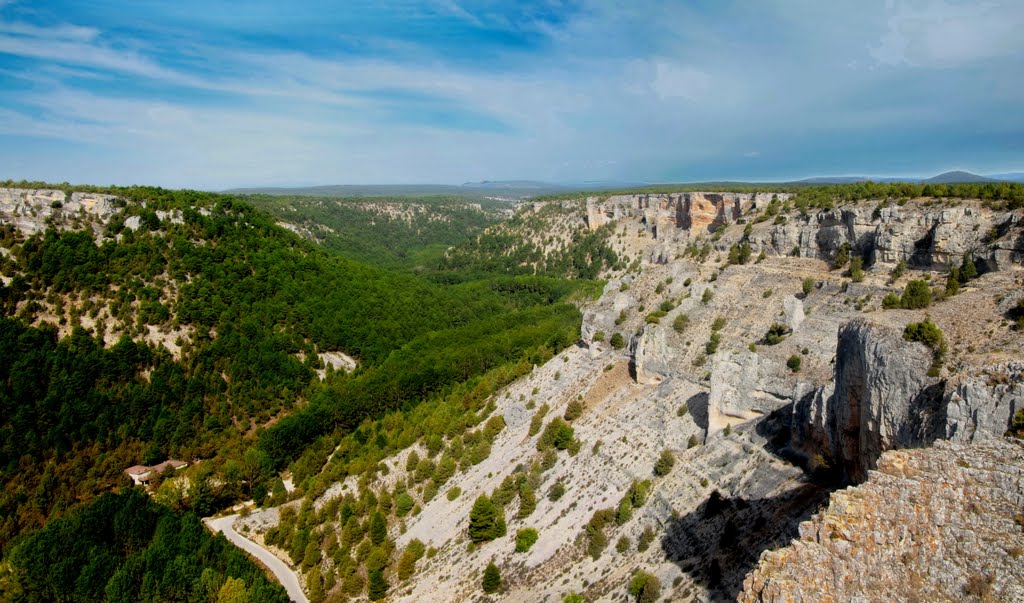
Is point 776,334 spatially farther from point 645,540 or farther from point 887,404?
point 887,404

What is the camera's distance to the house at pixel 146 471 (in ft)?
171

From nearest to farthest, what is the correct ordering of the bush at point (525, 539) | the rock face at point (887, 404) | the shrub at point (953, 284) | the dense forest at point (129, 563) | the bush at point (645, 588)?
1. the rock face at point (887, 404)
2. the bush at point (645, 588)
3. the shrub at point (953, 284)
4. the bush at point (525, 539)
5. the dense forest at point (129, 563)

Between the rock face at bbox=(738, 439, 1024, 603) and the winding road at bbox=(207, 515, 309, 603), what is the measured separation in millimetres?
34201

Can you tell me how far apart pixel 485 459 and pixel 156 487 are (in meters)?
31.8

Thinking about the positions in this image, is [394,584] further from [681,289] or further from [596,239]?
[596,239]

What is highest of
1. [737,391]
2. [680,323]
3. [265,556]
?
[680,323]

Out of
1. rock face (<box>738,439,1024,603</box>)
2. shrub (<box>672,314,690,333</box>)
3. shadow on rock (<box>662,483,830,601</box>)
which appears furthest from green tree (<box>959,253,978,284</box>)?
rock face (<box>738,439,1024,603</box>)

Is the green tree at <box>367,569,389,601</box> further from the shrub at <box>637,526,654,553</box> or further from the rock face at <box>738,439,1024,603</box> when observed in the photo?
the rock face at <box>738,439,1024,603</box>

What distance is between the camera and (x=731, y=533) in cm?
2403

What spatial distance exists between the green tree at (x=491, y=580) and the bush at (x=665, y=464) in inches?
410

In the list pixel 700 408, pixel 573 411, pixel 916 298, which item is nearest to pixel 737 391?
pixel 700 408

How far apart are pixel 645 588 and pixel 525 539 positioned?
966 centimetres

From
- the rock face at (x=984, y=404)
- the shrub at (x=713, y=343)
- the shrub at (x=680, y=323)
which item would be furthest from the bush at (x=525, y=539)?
the rock face at (x=984, y=404)

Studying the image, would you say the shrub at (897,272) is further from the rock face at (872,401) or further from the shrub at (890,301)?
the rock face at (872,401)
